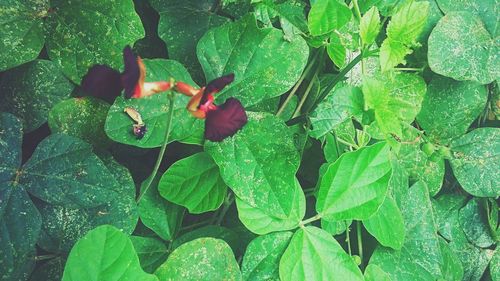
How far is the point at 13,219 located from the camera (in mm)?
889

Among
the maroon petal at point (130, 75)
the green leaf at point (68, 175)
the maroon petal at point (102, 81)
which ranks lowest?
the green leaf at point (68, 175)

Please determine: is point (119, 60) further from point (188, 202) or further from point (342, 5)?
point (342, 5)

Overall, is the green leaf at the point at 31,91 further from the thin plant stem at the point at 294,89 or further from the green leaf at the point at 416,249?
the green leaf at the point at 416,249

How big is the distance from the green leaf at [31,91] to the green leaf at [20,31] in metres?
0.04

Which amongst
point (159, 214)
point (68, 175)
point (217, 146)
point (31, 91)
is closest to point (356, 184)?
point (217, 146)

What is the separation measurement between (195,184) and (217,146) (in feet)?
0.33

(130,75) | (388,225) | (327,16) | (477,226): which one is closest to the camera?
(130,75)

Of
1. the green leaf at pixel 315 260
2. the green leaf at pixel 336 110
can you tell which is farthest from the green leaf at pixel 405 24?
the green leaf at pixel 315 260

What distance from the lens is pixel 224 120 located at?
0.74 m

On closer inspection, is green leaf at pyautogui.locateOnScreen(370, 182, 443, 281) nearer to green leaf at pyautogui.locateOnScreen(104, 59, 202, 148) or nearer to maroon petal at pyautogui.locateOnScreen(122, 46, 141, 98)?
green leaf at pyautogui.locateOnScreen(104, 59, 202, 148)

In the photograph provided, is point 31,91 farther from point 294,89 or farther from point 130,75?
point 294,89

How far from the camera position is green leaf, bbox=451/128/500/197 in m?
1.30

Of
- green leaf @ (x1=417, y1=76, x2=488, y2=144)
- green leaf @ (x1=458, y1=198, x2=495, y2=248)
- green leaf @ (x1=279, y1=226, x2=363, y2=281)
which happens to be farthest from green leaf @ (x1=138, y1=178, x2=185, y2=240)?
green leaf @ (x1=458, y1=198, x2=495, y2=248)

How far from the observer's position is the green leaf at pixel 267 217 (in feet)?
3.20
